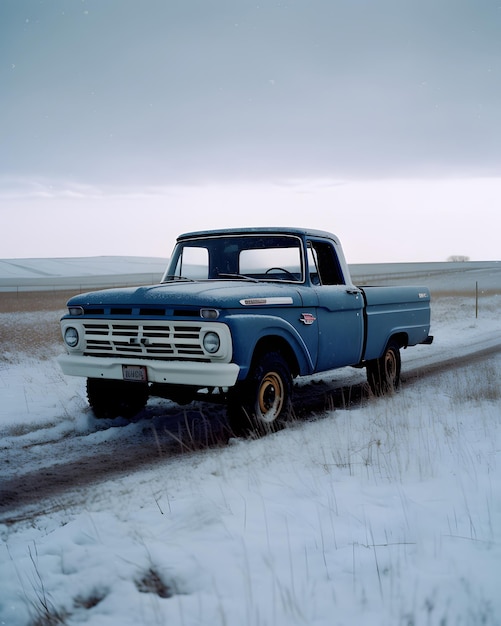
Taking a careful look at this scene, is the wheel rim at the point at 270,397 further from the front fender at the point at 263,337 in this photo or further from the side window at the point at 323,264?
the side window at the point at 323,264

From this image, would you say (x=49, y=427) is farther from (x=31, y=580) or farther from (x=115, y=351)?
(x=31, y=580)

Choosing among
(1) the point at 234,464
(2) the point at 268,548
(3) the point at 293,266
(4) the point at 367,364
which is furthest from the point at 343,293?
(2) the point at 268,548

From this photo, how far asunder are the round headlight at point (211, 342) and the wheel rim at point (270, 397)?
0.72 metres

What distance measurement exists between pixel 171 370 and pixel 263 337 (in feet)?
3.28

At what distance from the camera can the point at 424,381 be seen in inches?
367

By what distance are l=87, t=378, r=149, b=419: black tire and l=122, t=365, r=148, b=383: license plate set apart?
0.76 metres

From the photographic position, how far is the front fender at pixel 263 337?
554cm

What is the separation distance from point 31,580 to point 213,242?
A: 4749 millimetres

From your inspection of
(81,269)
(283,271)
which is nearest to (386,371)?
(283,271)

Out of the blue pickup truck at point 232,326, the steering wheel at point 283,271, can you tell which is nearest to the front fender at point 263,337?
the blue pickup truck at point 232,326

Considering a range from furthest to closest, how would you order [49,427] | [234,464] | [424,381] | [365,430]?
[424,381] → [49,427] → [365,430] → [234,464]

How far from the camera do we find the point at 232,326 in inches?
216

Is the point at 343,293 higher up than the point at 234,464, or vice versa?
the point at 343,293

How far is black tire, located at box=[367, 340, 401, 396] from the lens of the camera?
8305 millimetres
